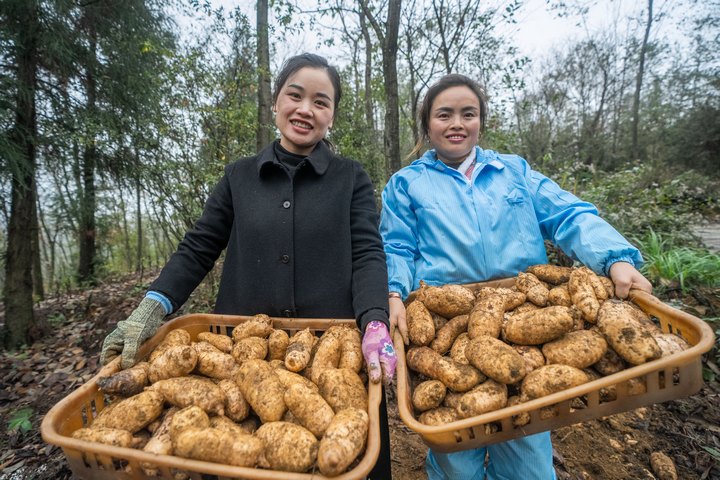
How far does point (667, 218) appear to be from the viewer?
5.12 metres

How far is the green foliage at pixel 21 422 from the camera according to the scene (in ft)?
7.71

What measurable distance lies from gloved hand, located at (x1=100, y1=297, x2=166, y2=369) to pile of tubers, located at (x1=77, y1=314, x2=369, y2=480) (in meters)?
0.07

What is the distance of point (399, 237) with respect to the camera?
6.09 ft

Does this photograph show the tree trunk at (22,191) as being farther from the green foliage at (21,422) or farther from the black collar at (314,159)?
the black collar at (314,159)

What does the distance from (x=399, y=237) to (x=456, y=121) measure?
68 centimetres

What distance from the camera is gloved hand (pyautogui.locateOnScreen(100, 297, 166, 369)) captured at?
1.36 m

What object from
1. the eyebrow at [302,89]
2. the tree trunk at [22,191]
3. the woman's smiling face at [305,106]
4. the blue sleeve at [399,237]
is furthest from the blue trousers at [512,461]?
the tree trunk at [22,191]

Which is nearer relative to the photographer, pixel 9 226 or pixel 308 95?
pixel 308 95

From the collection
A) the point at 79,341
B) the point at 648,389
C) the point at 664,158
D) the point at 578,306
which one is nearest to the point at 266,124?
the point at 79,341

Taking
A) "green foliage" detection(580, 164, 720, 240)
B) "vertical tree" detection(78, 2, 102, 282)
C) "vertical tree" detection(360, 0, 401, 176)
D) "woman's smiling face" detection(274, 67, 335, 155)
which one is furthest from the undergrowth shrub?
"vertical tree" detection(78, 2, 102, 282)

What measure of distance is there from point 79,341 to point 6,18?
3363mm

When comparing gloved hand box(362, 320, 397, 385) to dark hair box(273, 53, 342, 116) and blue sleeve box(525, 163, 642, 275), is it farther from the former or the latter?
dark hair box(273, 53, 342, 116)

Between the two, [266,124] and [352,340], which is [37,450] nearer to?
[352,340]

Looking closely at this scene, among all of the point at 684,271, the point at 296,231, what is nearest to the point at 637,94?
the point at 684,271
